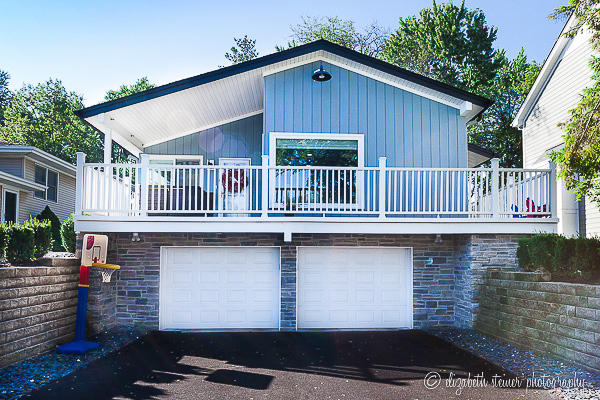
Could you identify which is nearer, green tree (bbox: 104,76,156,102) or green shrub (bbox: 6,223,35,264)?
green shrub (bbox: 6,223,35,264)

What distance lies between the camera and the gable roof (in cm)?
1018

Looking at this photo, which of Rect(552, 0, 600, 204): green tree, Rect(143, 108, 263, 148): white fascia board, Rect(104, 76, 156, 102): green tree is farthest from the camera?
Rect(104, 76, 156, 102): green tree

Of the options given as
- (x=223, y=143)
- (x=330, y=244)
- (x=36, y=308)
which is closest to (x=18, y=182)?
(x=223, y=143)

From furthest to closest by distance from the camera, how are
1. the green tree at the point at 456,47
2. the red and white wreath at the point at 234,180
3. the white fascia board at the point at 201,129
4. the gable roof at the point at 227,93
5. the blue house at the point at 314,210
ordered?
the green tree at the point at 456,47 → the white fascia board at the point at 201,129 → the gable roof at the point at 227,93 → the red and white wreath at the point at 234,180 → the blue house at the point at 314,210

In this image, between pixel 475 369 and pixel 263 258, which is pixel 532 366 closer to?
pixel 475 369

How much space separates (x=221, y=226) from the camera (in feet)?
30.4

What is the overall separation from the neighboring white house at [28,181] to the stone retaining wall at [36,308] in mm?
9219

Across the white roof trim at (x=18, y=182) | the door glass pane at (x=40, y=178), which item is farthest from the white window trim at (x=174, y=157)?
the door glass pane at (x=40, y=178)

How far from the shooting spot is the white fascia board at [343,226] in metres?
9.18

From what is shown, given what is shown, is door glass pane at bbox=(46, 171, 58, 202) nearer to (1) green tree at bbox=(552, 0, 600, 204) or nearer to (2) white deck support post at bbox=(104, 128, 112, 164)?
(2) white deck support post at bbox=(104, 128, 112, 164)

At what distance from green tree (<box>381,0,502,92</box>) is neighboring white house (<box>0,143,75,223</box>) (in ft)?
59.7

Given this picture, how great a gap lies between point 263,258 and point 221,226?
1387 millimetres

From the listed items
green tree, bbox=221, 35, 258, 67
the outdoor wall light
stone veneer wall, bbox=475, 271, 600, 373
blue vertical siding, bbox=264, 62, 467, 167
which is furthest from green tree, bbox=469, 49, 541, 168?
stone veneer wall, bbox=475, 271, 600, 373

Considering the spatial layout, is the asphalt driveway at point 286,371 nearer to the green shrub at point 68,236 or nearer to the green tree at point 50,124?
the green shrub at point 68,236
